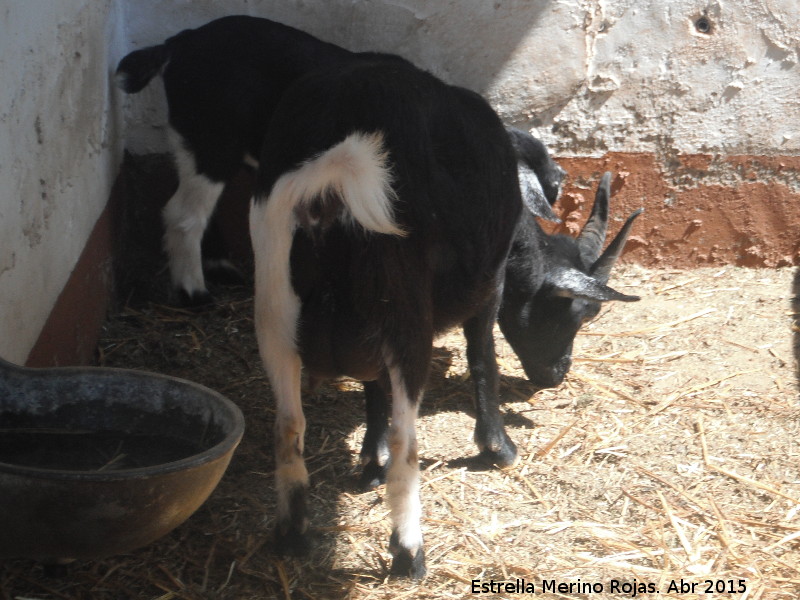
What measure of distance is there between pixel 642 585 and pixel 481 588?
55 cm

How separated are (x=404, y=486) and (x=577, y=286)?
4.97 ft

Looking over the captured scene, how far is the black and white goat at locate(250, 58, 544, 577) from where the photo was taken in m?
2.72

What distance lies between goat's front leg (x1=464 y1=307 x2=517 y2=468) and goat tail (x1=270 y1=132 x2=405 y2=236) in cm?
121

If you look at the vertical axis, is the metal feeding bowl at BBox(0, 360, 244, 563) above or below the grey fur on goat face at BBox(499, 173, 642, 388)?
above

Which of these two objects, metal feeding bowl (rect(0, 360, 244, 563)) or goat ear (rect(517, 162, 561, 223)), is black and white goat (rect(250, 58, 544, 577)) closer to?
metal feeding bowl (rect(0, 360, 244, 563))

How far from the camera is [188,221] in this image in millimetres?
4863

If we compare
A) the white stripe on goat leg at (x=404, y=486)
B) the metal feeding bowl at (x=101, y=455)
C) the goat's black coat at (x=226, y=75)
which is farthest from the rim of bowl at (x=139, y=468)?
the goat's black coat at (x=226, y=75)

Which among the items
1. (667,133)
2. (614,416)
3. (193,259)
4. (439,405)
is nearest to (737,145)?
(667,133)

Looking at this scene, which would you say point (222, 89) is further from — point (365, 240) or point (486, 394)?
point (365, 240)

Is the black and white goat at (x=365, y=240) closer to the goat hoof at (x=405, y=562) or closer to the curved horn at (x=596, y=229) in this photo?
the goat hoof at (x=405, y=562)

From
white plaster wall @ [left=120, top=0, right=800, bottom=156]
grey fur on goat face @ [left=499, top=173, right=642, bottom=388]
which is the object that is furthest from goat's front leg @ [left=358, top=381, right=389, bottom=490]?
white plaster wall @ [left=120, top=0, right=800, bottom=156]

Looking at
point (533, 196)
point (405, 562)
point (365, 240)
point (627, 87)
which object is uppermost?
point (365, 240)

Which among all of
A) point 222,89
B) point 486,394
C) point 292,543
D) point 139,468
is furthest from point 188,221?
point 139,468

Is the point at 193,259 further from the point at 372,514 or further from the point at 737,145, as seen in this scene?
the point at 737,145
